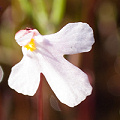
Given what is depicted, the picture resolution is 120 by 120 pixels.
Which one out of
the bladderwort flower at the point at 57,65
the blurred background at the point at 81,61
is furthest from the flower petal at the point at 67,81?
the blurred background at the point at 81,61

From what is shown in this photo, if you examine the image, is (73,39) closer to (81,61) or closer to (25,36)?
(25,36)

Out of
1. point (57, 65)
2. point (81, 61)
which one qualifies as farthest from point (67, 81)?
point (81, 61)

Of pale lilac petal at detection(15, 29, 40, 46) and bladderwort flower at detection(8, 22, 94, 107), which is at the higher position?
pale lilac petal at detection(15, 29, 40, 46)

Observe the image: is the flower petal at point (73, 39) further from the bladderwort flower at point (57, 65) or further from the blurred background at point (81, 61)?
the blurred background at point (81, 61)

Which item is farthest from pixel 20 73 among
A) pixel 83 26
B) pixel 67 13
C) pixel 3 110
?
pixel 67 13

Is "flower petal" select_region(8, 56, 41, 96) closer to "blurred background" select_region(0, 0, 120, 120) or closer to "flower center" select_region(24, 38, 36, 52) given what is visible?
"flower center" select_region(24, 38, 36, 52)

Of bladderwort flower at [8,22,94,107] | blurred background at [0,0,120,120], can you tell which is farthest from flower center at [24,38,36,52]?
blurred background at [0,0,120,120]
